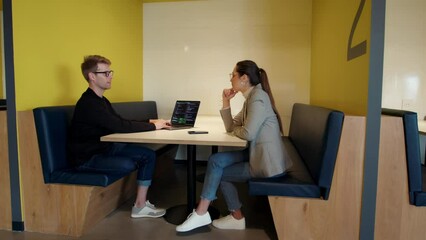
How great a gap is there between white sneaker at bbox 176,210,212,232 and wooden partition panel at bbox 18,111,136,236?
0.70 m

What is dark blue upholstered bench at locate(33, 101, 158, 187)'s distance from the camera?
2.07 metres

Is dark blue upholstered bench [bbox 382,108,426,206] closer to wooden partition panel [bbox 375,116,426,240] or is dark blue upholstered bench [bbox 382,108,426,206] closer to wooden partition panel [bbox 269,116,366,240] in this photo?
wooden partition panel [bbox 375,116,426,240]

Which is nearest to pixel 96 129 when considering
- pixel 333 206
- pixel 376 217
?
pixel 333 206

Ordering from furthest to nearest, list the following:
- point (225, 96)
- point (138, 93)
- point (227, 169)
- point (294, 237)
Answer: point (138, 93) → point (225, 96) → point (227, 169) → point (294, 237)

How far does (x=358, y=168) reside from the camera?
184cm

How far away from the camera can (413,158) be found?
5.73 feet

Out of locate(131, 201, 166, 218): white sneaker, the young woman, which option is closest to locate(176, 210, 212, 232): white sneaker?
the young woman

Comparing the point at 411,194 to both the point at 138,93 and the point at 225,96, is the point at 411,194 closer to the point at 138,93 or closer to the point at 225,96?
the point at 225,96

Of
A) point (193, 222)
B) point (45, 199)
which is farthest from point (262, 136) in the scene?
point (45, 199)

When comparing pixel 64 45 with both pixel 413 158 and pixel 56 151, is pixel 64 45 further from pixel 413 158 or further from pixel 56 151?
pixel 413 158

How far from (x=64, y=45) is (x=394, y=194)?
276 centimetres

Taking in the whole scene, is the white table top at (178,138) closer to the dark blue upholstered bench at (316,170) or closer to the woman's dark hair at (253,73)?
the dark blue upholstered bench at (316,170)

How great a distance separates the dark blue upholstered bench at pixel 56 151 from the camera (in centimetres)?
→ 207

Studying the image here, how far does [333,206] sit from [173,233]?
1.13 meters
